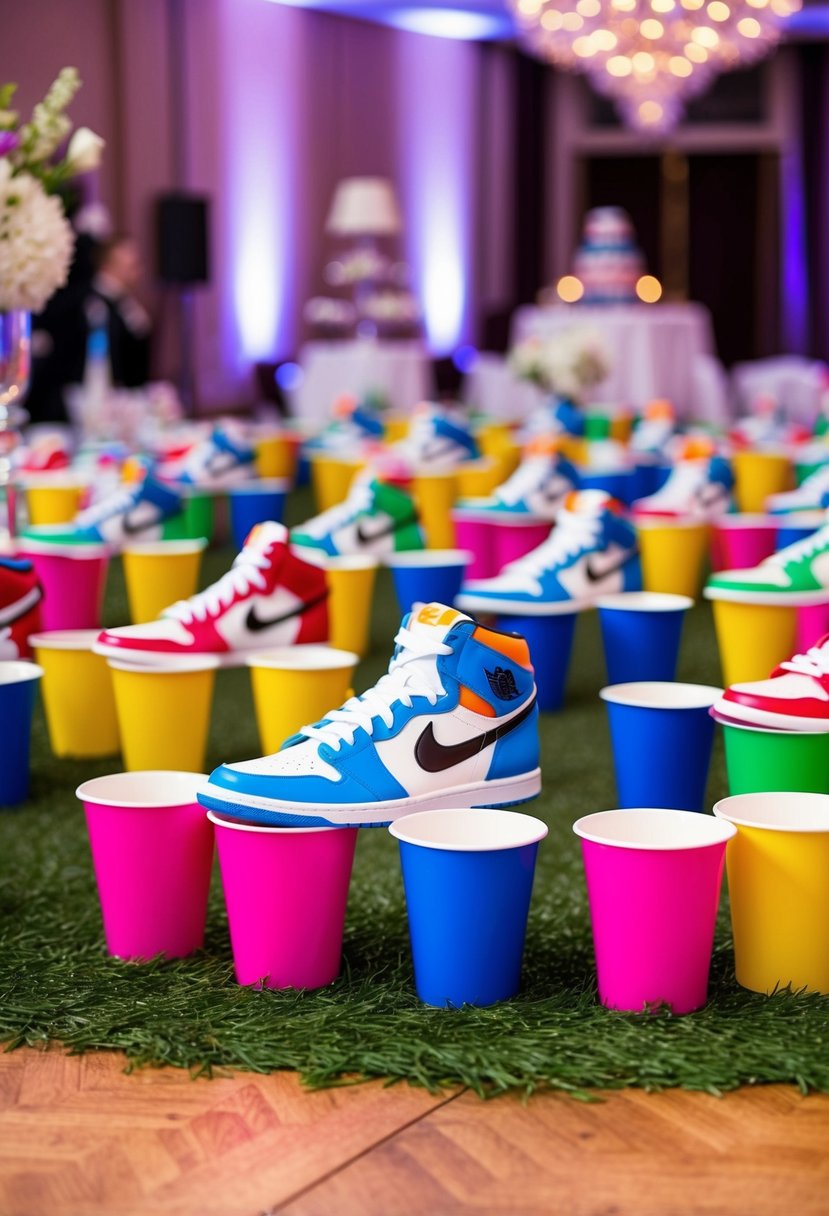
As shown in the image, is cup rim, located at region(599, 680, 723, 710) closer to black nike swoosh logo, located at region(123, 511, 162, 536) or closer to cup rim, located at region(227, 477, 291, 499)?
black nike swoosh logo, located at region(123, 511, 162, 536)

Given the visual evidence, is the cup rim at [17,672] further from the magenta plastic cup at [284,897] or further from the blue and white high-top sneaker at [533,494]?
the blue and white high-top sneaker at [533,494]

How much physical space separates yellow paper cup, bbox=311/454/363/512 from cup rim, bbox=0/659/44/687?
2.15 m

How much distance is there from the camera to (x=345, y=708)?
163cm

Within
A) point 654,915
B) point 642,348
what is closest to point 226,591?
point 654,915

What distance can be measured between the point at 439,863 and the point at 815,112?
11.7m

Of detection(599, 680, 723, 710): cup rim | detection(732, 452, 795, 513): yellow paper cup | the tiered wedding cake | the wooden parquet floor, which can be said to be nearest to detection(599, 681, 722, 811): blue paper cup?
detection(599, 680, 723, 710): cup rim

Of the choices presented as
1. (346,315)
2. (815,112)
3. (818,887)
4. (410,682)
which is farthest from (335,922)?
(815,112)

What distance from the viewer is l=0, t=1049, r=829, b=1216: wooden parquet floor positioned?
1.17 metres

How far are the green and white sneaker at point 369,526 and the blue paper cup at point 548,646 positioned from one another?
439 mm

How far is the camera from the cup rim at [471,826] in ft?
4.72

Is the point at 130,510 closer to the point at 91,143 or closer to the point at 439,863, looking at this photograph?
the point at 91,143

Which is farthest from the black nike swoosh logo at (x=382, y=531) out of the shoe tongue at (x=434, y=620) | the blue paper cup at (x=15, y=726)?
the shoe tongue at (x=434, y=620)

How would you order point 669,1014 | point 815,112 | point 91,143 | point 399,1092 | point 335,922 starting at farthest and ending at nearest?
point 815,112 < point 91,143 < point 335,922 < point 669,1014 < point 399,1092

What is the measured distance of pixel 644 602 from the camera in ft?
8.57
